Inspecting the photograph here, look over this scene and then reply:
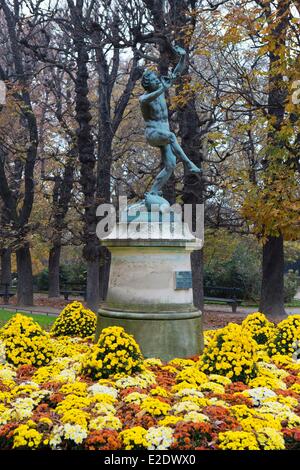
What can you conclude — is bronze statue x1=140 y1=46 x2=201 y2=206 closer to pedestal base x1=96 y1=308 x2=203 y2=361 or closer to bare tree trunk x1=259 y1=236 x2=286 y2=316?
pedestal base x1=96 y1=308 x2=203 y2=361

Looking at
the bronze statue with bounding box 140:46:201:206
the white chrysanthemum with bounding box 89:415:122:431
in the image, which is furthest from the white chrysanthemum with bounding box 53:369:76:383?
the bronze statue with bounding box 140:46:201:206

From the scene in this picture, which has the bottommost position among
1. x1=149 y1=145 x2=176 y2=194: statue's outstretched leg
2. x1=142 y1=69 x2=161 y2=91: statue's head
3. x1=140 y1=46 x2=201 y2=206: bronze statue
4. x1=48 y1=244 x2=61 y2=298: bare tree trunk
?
x1=48 y1=244 x2=61 y2=298: bare tree trunk

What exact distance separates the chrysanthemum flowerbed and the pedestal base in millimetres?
261

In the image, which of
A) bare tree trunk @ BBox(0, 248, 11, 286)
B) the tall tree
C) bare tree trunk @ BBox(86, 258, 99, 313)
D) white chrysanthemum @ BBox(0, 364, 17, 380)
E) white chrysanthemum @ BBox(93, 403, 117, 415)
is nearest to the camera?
white chrysanthemum @ BBox(93, 403, 117, 415)

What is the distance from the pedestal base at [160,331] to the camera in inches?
283

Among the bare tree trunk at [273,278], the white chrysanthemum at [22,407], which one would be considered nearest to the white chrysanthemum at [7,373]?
the white chrysanthemum at [22,407]

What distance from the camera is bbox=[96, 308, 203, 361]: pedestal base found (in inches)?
283

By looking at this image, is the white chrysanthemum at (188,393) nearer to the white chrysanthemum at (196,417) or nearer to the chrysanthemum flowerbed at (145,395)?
the chrysanthemum flowerbed at (145,395)

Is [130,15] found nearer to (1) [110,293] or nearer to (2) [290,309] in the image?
(1) [110,293]

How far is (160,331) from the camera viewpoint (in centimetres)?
721

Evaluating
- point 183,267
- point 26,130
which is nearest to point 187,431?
point 183,267

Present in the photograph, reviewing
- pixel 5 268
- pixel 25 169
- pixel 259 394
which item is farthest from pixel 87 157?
pixel 5 268

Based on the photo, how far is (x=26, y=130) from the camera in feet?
69.5

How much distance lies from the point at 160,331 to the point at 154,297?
1.55ft
